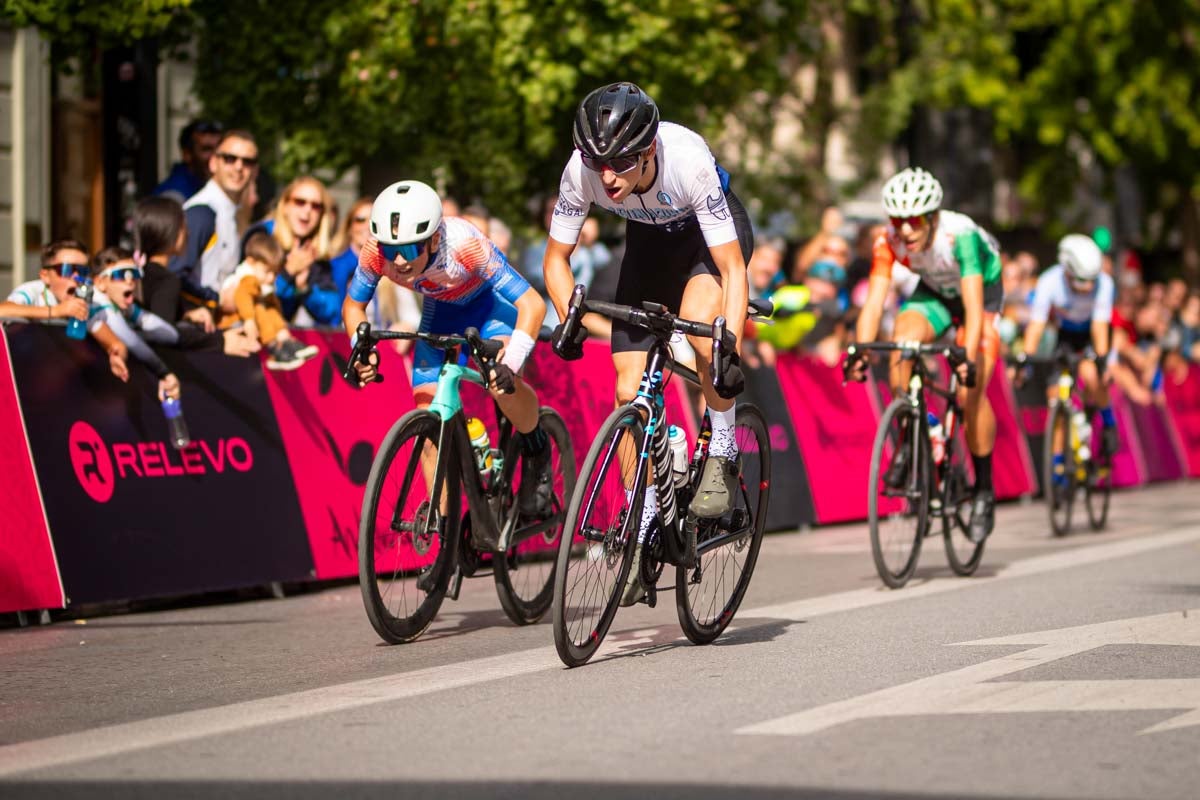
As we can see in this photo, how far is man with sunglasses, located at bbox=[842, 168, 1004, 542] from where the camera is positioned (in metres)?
11.0

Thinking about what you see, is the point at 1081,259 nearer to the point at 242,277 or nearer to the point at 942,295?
the point at 942,295

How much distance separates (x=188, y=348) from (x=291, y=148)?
4.81 metres

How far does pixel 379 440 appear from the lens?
11.8 meters

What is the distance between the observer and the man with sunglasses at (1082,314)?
48.8 feet

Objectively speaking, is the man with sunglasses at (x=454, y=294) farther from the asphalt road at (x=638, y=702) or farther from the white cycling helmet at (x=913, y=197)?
the white cycling helmet at (x=913, y=197)

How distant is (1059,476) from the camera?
15078 mm

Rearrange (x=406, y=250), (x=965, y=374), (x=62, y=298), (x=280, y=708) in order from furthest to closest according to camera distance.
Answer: (x=965, y=374), (x=62, y=298), (x=406, y=250), (x=280, y=708)

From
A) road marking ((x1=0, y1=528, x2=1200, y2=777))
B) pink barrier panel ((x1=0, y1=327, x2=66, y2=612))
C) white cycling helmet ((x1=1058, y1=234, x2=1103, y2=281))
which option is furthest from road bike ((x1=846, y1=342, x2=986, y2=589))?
pink barrier panel ((x1=0, y1=327, x2=66, y2=612))

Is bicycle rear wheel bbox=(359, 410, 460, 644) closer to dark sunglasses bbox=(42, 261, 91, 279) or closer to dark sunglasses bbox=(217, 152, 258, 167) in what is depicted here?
dark sunglasses bbox=(42, 261, 91, 279)

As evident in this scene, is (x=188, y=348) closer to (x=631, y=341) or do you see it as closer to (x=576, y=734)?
(x=631, y=341)

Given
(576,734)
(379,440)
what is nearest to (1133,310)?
(379,440)

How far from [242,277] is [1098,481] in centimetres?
707

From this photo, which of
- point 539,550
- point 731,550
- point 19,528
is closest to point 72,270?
point 19,528

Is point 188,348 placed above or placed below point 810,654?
above
